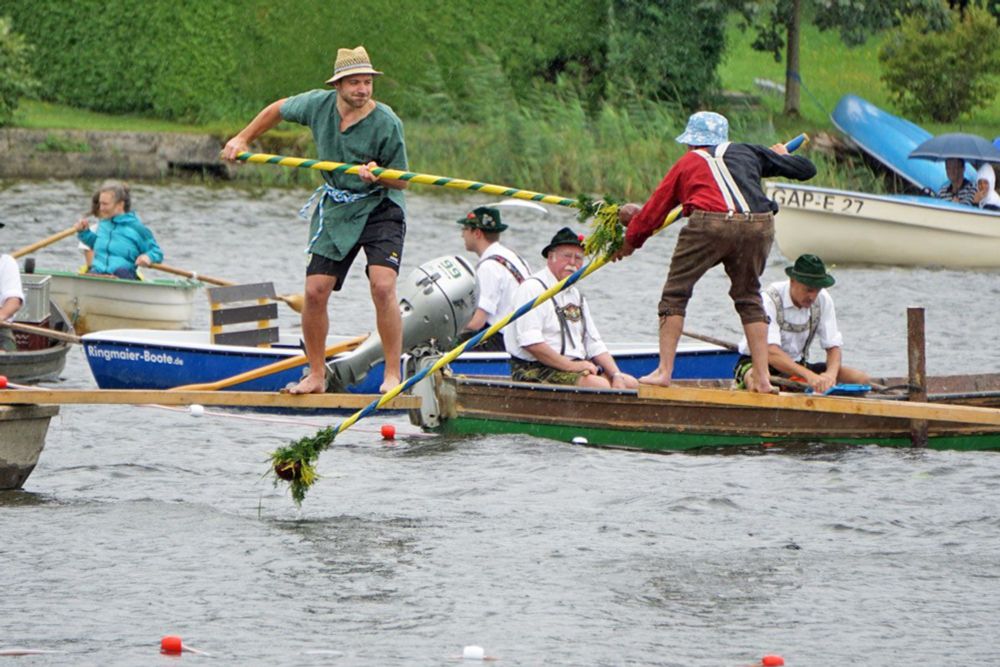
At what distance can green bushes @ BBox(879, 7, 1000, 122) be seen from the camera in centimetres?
3525

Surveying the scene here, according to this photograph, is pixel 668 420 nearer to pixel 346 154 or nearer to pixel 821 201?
pixel 346 154

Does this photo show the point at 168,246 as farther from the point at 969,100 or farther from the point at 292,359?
the point at 969,100

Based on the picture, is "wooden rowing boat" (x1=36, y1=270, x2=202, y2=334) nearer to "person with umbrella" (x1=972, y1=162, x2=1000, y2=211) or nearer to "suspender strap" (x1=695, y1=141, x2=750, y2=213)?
"suspender strap" (x1=695, y1=141, x2=750, y2=213)

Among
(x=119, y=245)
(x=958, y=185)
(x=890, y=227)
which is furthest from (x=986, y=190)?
(x=119, y=245)

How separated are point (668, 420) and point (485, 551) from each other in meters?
3.14

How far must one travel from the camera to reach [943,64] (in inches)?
1425

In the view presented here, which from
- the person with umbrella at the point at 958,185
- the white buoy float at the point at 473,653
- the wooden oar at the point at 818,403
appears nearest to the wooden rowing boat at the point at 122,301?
the wooden oar at the point at 818,403

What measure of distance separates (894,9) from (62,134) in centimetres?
1515

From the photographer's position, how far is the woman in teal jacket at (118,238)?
18.4 m

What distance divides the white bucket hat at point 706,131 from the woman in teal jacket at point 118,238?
842 cm

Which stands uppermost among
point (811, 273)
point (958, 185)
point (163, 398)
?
point (958, 185)

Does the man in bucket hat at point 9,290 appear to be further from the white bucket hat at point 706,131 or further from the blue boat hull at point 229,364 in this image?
Answer: the white bucket hat at point 706,131

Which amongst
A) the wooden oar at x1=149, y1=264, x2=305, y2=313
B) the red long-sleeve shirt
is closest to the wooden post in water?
the red long-sleeve shirt

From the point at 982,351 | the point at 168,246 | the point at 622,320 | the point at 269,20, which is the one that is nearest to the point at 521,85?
the point at 269,20
